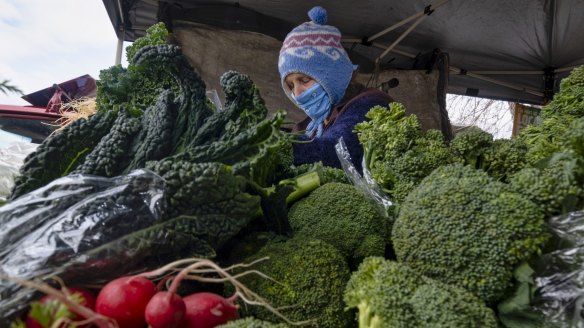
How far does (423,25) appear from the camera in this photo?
12.0ft

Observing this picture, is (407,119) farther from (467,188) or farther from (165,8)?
(165,8)

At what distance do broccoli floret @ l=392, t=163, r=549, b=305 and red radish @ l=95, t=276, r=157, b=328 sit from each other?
475 mm

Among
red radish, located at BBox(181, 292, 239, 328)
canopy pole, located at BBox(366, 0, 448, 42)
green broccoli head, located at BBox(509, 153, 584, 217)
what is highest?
canopy pole, located at BBox(366, 0, 448, 42)

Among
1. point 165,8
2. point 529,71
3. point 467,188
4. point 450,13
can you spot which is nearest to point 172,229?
point 467,188

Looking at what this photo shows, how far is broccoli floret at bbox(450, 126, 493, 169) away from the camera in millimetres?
928

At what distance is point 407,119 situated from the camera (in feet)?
3.52

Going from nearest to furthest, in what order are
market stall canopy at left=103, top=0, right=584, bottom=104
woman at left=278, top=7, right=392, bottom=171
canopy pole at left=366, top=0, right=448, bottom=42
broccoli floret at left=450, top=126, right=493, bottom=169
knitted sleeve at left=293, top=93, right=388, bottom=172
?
broccoli floret at left=450, top=126, right=493, bottom=169
knitted sleeve at left=293, top=93, right=388, bottom=172
woman at left=278, top=7, right=392, bottom=171
canopy pole at left=366, top=0, right=448, bottom=42
market stall canopy at left=103, top=0, right=584, bottom=104

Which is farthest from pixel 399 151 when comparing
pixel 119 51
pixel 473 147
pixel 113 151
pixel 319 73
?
pixel 119 51

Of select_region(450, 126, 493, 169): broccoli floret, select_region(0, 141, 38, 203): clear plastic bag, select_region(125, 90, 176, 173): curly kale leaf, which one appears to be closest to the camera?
select_region(125, 90, 176, 173): curly kale leaf

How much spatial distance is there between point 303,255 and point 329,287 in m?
0.08

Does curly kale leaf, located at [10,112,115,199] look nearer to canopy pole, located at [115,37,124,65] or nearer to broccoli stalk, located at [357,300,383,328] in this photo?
broccoli stalk, located at [357,300,383,328]

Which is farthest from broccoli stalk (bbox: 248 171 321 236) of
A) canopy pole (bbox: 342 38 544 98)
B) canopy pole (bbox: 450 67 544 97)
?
canopy pole (bbox: 450 67 544 97)

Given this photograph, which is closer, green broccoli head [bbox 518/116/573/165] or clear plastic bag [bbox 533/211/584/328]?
clear plastic bag [bbox 533/211/584/328]

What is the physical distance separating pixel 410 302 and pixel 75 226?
570 millimetres
